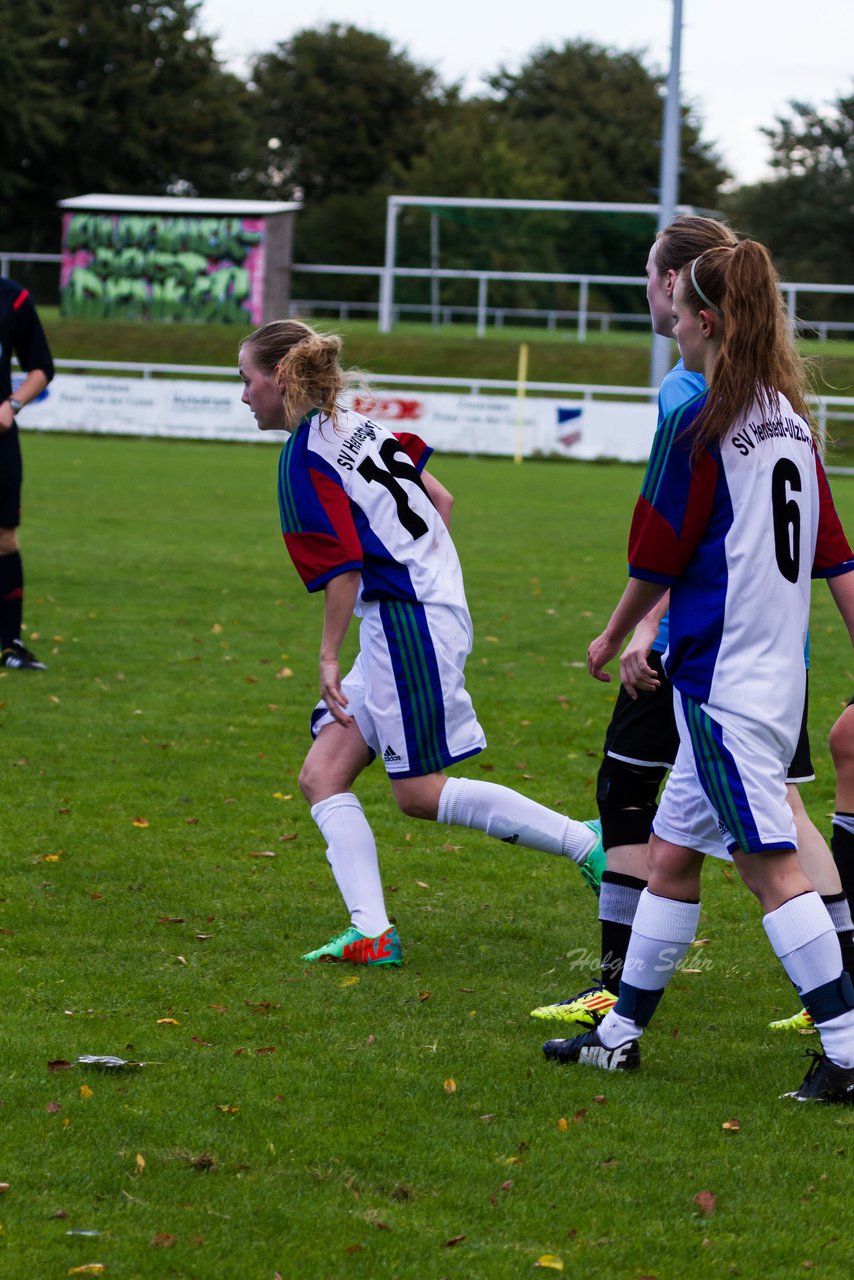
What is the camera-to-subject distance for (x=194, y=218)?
3859cm

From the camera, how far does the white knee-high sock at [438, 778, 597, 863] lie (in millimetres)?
4605

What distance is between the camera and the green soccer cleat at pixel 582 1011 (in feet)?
13.8

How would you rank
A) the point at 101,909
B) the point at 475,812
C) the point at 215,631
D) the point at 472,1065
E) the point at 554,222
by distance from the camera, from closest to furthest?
1. the point at 472,1065
2. the point at 475,812
3. the point at 101,909
4. the point at 215,631
5. the point at 554,222

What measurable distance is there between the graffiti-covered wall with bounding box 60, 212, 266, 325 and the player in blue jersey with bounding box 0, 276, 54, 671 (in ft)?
99.6

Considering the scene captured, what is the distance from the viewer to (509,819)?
4668mm

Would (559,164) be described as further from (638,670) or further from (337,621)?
(638,670)

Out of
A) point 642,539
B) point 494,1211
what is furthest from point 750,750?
point 494,1211

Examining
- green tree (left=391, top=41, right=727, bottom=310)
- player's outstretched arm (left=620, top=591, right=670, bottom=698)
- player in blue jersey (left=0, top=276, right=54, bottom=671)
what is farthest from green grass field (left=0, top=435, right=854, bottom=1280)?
green tree (left=391, top=41, right=727, bottom=310)

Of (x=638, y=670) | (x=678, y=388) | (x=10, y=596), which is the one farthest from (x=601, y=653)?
(x=10, y=596)

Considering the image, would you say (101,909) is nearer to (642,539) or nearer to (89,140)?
(642,539)

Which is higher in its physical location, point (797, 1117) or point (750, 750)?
point (750, 750)

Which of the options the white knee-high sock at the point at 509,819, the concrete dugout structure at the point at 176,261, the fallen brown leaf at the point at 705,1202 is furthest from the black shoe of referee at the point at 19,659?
the concrete dugout structure at the point at 176,261

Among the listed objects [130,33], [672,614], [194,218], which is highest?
[130,33]

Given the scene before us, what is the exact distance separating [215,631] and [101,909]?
5582 mm
